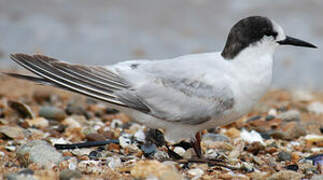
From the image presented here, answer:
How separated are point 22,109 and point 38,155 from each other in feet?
4.85

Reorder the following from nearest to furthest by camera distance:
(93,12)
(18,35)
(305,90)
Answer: (305,90)
(18,35)
(93,12)

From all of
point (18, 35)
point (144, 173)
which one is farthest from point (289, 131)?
point (18, 35)

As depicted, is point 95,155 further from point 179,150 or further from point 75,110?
point 75,110

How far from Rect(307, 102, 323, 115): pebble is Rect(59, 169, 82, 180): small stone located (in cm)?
323

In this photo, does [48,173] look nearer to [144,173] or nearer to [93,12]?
[144,173]

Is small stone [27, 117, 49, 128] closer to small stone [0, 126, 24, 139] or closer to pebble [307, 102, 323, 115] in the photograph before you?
small stone [0, 126, 24, 139]

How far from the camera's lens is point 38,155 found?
347cm

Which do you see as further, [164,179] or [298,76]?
[298,76]

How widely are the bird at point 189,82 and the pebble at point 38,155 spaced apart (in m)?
0.39

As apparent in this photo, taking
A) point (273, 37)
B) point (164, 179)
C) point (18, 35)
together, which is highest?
point (18, 35)

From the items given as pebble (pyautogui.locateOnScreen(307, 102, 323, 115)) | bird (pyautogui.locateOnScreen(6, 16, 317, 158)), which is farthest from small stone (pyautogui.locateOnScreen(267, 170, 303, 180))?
pebble (pyautogui.locateOnScreen(307, 102, 323, 115))

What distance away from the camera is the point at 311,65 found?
7715mm

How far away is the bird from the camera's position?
355 cm

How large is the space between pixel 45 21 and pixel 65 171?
19.9 ft
